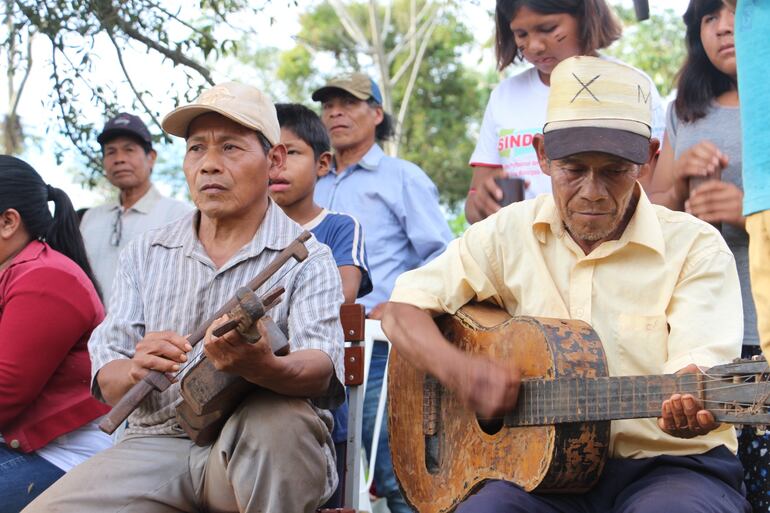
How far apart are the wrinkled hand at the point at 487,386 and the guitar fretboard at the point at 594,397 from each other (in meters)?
0.04

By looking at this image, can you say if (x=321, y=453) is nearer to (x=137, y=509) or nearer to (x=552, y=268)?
(x=137, y=509)

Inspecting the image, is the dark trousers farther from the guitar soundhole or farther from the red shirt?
the red shirt

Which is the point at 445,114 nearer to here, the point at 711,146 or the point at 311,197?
the point at 311,197

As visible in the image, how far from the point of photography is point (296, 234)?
153 inches

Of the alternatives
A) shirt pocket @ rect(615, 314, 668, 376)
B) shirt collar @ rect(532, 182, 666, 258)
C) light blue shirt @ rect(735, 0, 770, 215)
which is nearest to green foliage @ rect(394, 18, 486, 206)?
shirt collar @ rect(532, 182, 666, 258)

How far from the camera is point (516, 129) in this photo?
493 cm

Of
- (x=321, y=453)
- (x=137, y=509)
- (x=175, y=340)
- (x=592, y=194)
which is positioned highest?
(x=592, y=194)

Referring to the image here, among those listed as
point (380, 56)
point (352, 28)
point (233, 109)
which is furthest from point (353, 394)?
point (352, 28)

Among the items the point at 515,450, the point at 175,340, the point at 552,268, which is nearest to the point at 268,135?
the point at 175,340

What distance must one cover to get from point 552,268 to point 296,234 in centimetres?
99

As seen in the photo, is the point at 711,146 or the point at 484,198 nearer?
the point at 711,146

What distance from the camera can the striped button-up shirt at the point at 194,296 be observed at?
3.57 meters

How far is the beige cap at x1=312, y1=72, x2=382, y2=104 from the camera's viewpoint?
6273 mm

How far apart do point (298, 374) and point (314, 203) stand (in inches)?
85.0
